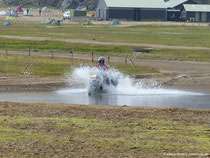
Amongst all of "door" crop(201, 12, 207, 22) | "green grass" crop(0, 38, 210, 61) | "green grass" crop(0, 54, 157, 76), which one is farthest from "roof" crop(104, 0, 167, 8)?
"green grass" crop(0, 54, 157, 76)

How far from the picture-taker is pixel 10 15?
14900 centimetres

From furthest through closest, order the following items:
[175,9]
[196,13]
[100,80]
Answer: [175,9] → [196,13] → [100,80]

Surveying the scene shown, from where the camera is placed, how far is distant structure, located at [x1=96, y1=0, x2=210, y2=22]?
13512 cm

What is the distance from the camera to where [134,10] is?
137 meters

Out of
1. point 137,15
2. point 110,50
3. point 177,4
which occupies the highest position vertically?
point 177,4

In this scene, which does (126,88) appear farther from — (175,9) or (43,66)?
(175,9)

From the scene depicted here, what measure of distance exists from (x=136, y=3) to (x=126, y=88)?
105m

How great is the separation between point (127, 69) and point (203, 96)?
38.5 feet

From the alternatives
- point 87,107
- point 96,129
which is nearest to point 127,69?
point 87,107

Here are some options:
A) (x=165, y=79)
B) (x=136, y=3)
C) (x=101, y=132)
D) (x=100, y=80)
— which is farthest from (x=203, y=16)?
(x=101, y=132)

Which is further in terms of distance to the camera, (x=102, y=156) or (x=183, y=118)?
(x=183, y=118)

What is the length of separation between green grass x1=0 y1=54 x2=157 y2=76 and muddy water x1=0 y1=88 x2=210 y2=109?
22.4 ft

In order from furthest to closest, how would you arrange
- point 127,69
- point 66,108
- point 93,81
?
point 127,69
point 93,81
point 66,108

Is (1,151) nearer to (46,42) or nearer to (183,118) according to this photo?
(183,118)
